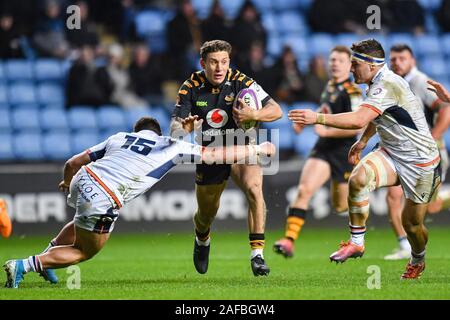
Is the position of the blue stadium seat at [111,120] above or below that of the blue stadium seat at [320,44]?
below

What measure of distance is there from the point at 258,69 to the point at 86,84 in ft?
10.0

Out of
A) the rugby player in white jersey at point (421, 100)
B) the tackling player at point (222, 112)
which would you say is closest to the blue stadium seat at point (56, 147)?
the rugby player in white jersey at point (421, 100)

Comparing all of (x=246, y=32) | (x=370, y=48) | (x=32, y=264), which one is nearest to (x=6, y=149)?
(x=246, y=32)

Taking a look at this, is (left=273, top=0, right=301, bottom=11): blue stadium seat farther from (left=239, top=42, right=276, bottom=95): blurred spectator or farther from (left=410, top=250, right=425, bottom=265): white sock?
(left=410, top=250, right=425, bottom=265): white sock

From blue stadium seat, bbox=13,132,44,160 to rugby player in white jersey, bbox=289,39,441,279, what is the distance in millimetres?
8472

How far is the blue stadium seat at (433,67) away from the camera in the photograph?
61.9 feet

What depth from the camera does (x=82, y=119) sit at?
55.0ft

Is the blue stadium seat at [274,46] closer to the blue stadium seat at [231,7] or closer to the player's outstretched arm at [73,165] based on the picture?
the blue stadium seat at [231,7]

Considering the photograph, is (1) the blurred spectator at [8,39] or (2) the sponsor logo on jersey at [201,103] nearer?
(2) the sponsor logo on jersey at [201,103]

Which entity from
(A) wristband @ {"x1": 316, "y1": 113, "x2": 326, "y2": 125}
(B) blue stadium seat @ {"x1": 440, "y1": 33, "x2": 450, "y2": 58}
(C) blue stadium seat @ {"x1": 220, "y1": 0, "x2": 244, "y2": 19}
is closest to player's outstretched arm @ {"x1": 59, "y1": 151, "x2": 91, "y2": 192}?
(A) wristband @ {"x1": 316, "y1": 113, "x2": 326, "y2": 125}

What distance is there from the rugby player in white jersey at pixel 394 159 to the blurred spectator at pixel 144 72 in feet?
28.6

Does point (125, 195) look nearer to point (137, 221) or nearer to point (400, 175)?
point (400, 175)
